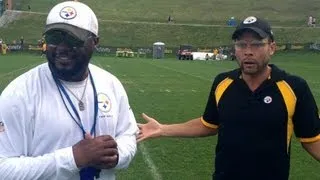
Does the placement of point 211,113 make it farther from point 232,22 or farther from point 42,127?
point 232,22

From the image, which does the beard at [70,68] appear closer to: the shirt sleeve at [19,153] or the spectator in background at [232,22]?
the shirt sleeve at [19,153]

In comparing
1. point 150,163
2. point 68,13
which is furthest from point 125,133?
point 150,163

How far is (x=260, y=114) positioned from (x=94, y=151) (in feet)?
4.81

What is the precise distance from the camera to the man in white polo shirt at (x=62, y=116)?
9.95 ft

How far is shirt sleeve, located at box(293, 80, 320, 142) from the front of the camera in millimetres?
4105

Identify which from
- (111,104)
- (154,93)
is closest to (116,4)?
(154,93)

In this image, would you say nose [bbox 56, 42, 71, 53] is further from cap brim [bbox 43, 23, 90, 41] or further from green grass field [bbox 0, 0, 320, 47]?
green grass field [bbox 0, 0, 320, 47]

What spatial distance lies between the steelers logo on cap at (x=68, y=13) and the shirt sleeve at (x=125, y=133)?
1.64 ft

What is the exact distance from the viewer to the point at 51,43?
312 centimetres

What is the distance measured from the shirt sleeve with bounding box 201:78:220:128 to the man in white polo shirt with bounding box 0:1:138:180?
4.43ft

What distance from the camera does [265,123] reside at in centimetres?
410

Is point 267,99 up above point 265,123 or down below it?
above

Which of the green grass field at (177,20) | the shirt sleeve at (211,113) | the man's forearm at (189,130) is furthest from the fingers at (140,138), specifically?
the green grass field at (177,20)

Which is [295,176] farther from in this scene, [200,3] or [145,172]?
[200,3]
